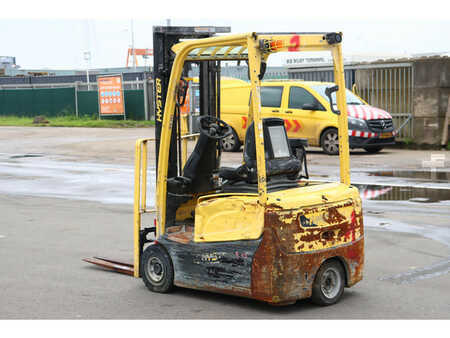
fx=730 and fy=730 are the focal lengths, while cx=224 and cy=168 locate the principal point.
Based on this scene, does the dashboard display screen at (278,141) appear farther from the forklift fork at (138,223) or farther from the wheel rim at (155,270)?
the wheel rim at (155,270)

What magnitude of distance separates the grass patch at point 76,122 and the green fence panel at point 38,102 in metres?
0.58

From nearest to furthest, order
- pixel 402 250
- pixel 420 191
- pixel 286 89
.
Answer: pixel 402 250 → pixel 420 191 → pixel 286 89

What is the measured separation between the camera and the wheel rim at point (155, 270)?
6.87m

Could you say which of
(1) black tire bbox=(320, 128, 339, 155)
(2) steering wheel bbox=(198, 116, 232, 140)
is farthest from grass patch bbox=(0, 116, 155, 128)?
(2) steering wheel bbox=(198, 116, 232, 140)

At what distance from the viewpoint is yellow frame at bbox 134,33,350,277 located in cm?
571

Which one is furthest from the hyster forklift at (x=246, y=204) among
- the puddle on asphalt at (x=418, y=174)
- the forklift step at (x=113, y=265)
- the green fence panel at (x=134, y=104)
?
the green fence panel at (x=134, y=104)

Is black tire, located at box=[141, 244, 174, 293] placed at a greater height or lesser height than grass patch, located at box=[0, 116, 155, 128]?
lesser

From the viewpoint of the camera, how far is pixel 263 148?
18.8 feet

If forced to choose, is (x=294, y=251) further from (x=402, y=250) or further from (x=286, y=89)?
(x=286, y=89)

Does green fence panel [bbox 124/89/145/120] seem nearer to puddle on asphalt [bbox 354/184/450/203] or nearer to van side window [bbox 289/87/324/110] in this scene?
van side window [bbox 289/87/324/110]

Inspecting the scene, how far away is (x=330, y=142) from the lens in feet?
63.0

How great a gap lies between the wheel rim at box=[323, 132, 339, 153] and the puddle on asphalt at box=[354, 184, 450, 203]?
5315 millimetres

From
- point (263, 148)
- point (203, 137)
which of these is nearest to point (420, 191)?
point (203, 137)

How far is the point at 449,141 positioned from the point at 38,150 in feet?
39.6
